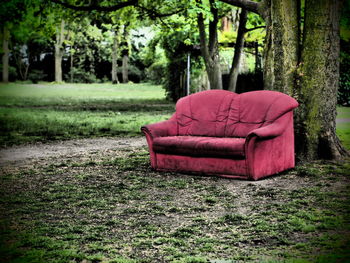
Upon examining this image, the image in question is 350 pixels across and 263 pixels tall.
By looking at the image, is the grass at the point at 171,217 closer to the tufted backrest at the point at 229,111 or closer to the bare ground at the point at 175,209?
the bare ground at the point at 175,209

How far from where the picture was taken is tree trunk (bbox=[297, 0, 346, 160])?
8234mm

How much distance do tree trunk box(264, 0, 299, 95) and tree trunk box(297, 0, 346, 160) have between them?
0.61 feet

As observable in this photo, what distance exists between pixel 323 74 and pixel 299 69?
42 cm

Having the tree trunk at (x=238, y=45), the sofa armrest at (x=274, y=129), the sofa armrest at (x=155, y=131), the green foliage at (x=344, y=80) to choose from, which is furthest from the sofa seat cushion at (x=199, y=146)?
the green foliage at (x=344, y=80)

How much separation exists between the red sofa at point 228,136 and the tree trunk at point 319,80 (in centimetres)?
73

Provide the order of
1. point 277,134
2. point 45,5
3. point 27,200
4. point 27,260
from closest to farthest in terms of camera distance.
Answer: point 27,260 → point 27,200 → point 277,134 → point 45,5

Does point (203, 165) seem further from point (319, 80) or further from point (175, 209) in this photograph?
point (319, 80)

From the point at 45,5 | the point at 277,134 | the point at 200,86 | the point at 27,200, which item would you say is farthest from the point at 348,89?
the point at 27,200

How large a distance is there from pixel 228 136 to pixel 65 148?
13.4ft

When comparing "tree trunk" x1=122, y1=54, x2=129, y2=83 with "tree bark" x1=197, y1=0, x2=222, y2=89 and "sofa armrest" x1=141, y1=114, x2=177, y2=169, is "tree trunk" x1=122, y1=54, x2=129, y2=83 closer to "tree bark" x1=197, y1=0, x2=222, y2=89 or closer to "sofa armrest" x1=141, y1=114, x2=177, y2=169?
"tree bark" x1=197, y1=0, x2=222, y2=89

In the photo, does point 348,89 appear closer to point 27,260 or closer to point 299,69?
point 299,69

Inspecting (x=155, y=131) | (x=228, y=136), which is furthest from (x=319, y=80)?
(x=155, y=131)

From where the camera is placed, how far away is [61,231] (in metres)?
4.63

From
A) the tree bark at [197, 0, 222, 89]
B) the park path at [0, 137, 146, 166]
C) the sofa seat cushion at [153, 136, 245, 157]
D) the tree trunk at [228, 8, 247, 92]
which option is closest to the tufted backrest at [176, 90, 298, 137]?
the sofa seat cushion at [153, 136, 245, 157]
